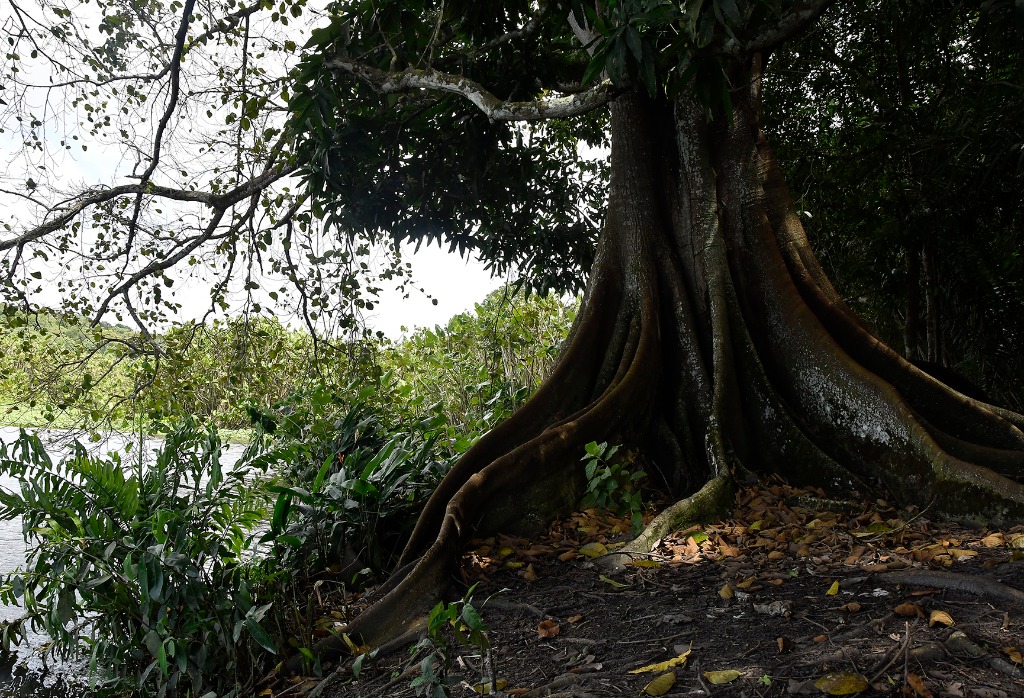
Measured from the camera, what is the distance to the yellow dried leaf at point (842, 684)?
8.16ft

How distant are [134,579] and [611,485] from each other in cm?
250

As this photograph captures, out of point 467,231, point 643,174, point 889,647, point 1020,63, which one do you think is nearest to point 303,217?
point 467,231

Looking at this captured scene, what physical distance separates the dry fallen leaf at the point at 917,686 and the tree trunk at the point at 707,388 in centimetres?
176

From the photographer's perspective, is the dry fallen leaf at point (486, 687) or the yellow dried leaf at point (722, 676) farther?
the dry fallen leaf at point (486, 687)

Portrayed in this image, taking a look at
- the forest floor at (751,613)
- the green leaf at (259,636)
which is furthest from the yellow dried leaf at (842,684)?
the green leaf at (259,636)

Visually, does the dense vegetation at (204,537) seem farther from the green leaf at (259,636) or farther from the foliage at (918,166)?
the foliage at (918,166)

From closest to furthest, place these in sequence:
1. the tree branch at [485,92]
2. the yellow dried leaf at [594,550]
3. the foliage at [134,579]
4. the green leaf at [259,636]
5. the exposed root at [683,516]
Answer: the green leaf at [259,636]
the foliage at [134,579]
the exposed root at [683,516]
the yellow dried leaf at [594,550]
the tree branch at [485,92]

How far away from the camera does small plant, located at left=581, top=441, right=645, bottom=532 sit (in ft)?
14.3

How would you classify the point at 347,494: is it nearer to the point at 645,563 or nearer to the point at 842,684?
the point at 645,563

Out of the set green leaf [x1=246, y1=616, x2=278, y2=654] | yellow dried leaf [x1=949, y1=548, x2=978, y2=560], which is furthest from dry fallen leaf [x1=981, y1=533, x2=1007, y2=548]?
green leaf [x1=246, y1=616, x2=278, y2=654]

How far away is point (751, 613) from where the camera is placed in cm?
334

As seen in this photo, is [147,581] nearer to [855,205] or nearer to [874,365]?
[874,365]

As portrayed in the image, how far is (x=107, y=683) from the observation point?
12.5ft

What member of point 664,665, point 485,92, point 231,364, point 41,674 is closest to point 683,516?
point 664,665
